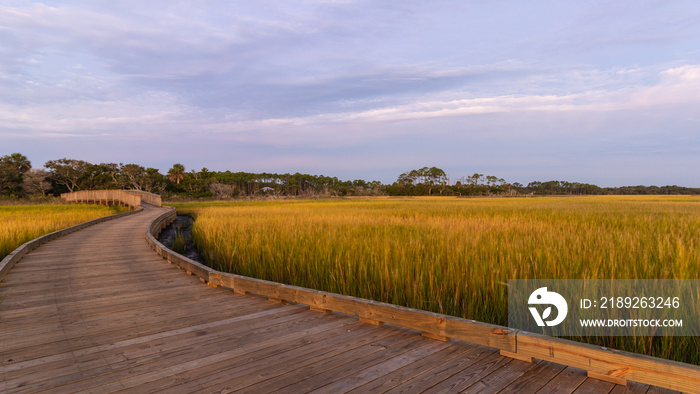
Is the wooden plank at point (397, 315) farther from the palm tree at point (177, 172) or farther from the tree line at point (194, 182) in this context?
the palm tree at point (177, 172)

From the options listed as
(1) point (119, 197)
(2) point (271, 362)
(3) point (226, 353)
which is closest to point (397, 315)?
(2) point (271, 362)

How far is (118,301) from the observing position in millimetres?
5422

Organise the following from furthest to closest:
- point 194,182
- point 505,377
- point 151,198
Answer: point 194,182 < point 151,198 < point 505,377

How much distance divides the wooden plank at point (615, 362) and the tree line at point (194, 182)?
66.8 m

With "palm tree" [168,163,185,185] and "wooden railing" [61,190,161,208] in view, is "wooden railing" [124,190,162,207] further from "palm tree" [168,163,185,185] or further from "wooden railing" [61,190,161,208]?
"palm tree" [168,163,185,185]

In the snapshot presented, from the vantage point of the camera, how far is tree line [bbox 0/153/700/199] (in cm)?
6166

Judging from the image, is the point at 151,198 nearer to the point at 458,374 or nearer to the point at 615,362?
the point at 458,374

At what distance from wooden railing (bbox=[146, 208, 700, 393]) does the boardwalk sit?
78mm

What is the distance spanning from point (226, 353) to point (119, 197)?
37.6 meters

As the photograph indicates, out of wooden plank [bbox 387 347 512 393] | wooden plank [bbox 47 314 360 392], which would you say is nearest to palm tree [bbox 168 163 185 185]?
wooden plank [bbox 47 314 360 392]

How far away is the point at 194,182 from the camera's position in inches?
2876

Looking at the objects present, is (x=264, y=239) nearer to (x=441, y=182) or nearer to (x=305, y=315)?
(x=305, y=315)

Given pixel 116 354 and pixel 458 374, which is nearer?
pixel 458 374

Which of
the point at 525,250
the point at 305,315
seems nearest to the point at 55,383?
the point at 305,315
